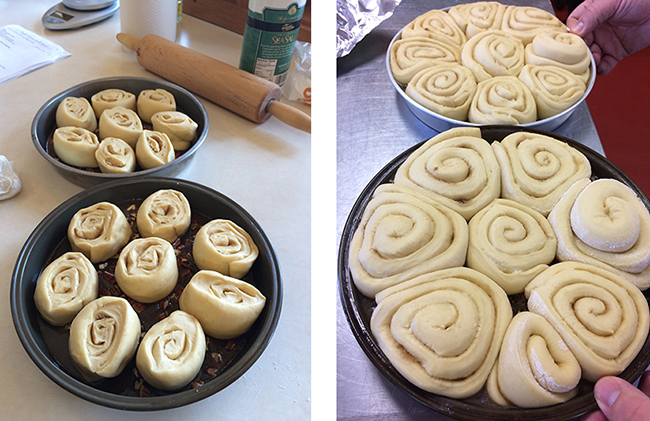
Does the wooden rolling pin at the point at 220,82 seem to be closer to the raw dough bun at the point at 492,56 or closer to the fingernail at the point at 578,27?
the raw dough bun at the point at 492,56

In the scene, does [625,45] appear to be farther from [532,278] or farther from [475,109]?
[532,278]

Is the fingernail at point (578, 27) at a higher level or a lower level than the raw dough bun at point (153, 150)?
higher

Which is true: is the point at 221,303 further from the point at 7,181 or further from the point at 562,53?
the point at 562,53

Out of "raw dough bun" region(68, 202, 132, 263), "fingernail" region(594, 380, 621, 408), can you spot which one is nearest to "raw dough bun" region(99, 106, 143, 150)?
"raw dough bun" region(68, 202, 132, 263)

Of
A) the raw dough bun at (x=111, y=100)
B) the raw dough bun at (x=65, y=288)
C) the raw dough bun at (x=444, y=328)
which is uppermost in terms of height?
the raw dough bun at (x=444, y=328)

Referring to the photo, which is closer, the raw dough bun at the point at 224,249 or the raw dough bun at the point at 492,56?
the raw dough bun at the point at 224,249

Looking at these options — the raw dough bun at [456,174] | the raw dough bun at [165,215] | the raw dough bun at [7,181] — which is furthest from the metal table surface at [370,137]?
the raw dough bun at [7,181]

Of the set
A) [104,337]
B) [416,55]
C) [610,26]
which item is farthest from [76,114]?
[610,26]

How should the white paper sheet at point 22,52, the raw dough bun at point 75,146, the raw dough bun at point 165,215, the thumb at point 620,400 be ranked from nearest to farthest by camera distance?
the thumb at point 620,400
the raw dough bun at point 165,215
the raw dough bun at point 75,146
the white paper sheet at point 22,52
